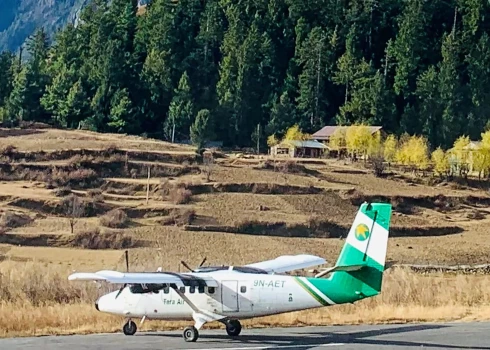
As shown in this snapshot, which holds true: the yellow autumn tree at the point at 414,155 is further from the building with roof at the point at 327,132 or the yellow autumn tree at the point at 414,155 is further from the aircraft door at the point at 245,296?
the aircraft door at the point at 245,296

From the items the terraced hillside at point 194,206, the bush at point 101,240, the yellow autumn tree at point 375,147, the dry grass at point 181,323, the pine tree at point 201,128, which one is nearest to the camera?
the dry grass at point 181,323

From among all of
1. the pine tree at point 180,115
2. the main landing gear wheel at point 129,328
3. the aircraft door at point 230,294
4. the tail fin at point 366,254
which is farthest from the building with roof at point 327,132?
the aircraft door at point 230,294

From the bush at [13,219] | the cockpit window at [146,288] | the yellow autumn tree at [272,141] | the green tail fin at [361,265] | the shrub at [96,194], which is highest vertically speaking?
the yellow autumn tree at [272,141]

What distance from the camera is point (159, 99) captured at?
3565 inches

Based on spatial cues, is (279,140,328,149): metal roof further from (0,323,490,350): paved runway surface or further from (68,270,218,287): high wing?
(68,270,218,287): high wing

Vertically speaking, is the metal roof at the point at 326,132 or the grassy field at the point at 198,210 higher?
the metal roof at the point at 326,132

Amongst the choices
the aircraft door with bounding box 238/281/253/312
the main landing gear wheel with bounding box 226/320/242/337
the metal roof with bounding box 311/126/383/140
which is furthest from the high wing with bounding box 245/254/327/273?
the metal roof with bounding box 311/126/383/140

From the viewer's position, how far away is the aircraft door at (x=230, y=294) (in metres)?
16.9

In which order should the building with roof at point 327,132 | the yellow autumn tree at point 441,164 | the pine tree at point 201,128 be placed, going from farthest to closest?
the building with roof at point 327,132, the pine tree at point 201,128, the yellow autumn tree at point 441,164

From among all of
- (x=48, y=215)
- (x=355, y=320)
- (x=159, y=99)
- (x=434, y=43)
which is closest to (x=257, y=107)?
(x=159, y=99)

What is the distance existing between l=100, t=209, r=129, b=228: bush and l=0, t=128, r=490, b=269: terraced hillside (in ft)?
0.26

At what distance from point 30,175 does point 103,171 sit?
4475 mm

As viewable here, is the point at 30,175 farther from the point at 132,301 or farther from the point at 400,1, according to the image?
the point at 400,1

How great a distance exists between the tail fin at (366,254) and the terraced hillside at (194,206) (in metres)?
19.6
